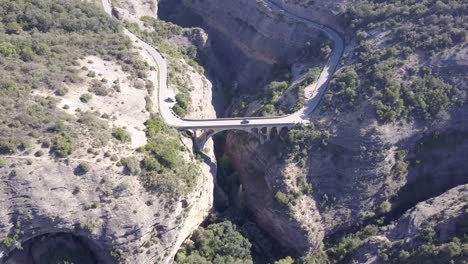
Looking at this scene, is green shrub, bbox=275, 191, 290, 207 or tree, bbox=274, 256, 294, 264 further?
green shrub, bbox=275, 191, 290, 207

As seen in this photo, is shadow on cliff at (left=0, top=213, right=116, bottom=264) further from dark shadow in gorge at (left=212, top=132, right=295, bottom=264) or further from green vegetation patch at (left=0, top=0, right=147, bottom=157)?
dark shadow in gorge at (left=212, top=132, right=295, bottom=264)

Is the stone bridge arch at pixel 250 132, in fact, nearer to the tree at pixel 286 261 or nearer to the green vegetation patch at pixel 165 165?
the green vegetation patch at pixel 165 165

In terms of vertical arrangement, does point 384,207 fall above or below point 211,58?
above

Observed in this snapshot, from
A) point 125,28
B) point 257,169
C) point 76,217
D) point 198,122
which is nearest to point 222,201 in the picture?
point 257,169

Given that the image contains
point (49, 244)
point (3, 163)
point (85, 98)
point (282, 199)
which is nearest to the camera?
point (3, 163)

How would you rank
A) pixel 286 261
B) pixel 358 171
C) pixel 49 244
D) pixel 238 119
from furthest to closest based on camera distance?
pixel 238 119 → pixel 358 171 → pixel 286 261 → pixel 49 244

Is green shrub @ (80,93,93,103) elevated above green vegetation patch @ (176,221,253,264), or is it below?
above

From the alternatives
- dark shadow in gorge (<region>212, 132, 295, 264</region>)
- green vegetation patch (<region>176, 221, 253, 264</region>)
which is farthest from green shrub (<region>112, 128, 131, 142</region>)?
dark shadow in gorge (<region>212, 132, 295, 264</region>)

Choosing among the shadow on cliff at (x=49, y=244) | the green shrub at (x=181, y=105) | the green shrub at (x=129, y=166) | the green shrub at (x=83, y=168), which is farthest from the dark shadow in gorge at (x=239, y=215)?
the green shrub at (x=83, y=168)

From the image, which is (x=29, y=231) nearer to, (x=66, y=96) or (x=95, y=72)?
(x=66, y=96)

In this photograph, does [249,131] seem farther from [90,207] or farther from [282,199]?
[90,207]

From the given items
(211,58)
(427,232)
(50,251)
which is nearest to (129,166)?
(50,251)
